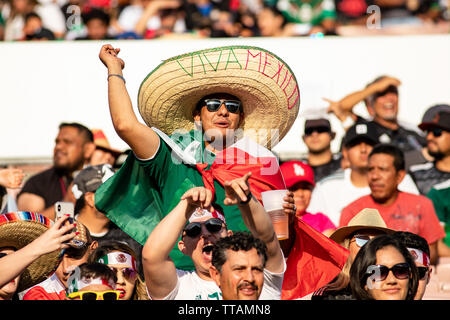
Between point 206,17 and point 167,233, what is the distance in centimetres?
639

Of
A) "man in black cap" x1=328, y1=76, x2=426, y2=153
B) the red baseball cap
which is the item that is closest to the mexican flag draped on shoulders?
the red baseball cap

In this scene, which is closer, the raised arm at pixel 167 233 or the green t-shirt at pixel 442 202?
the raised arm at pixel 167 233

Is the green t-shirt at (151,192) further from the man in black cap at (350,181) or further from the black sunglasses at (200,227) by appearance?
the man in black cap at (350,181)

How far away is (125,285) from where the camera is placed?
14.6ft

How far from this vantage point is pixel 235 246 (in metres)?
3.56

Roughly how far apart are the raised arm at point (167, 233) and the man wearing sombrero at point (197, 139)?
26.3 inches

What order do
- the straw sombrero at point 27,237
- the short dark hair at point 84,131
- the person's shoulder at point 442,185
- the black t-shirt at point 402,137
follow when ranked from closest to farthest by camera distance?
the straw sombrero at point 27,237 < the person's shoulder at point 442,185 < the short dark hair at point 84,131 < the black t-shirt at point 402,137

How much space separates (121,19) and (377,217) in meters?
5.42

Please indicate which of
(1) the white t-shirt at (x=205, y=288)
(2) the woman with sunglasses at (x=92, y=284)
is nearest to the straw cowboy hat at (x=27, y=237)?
(2) the woman with sunglasses at (x=92, y=284)

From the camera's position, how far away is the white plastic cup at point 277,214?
4117 millimetres

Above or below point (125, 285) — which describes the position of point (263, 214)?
above

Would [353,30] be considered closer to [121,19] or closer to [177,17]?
[177,17]

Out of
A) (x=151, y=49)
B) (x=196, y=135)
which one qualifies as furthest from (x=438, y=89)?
(x=196, y=135)

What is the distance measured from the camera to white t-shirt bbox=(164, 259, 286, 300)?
150 inches
